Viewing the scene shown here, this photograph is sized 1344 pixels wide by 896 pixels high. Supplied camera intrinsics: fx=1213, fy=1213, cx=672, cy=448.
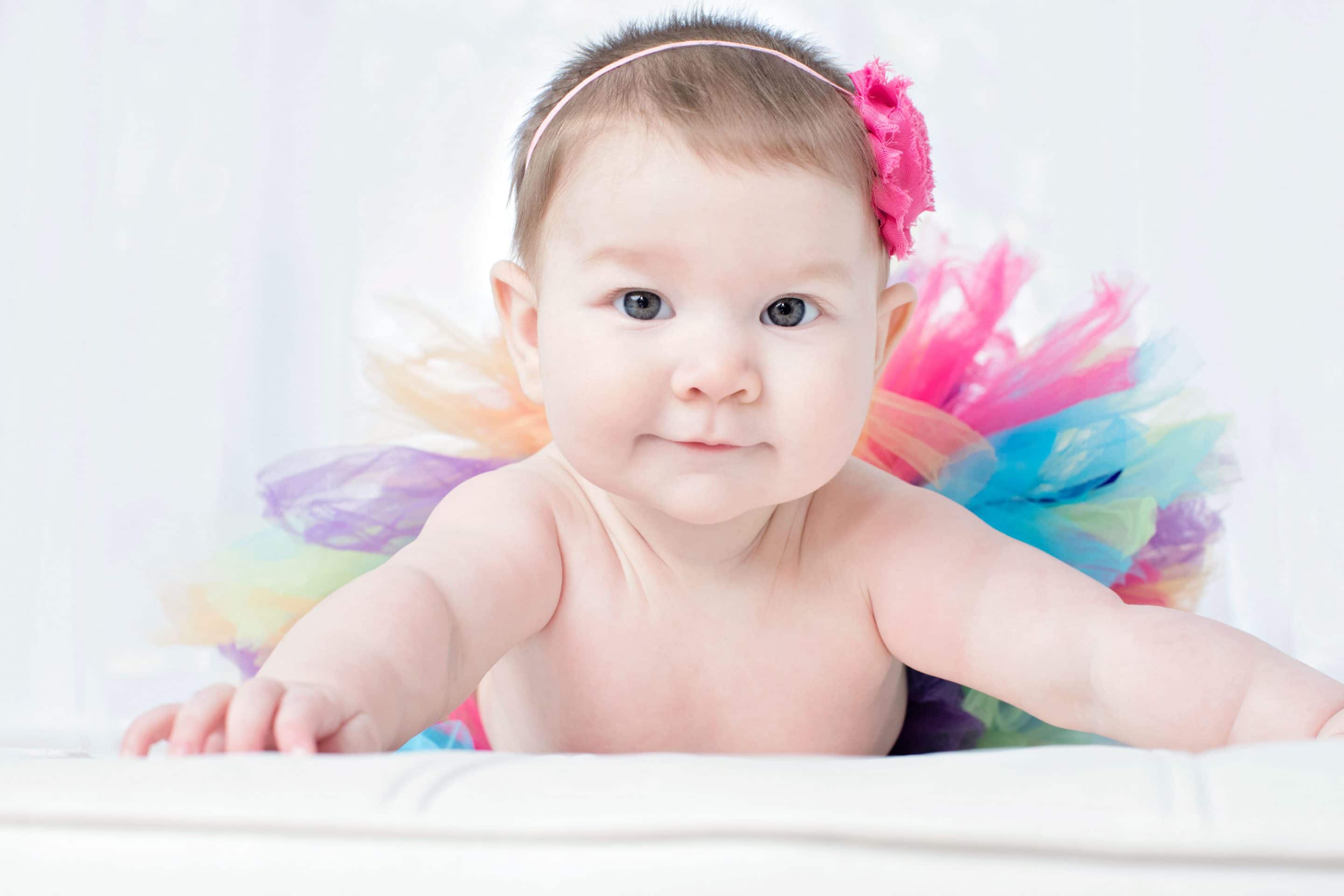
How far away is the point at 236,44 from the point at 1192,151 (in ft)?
5.59

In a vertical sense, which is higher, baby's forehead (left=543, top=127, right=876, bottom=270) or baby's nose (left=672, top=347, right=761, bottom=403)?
baby's forehead (left=543, top=127, right=876, bottom=270)

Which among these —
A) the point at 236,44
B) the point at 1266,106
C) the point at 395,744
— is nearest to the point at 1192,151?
the point at 1266,106

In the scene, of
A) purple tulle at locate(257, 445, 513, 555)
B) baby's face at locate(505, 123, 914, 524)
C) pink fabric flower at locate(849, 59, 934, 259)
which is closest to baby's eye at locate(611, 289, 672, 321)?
baby's face at locate(505, 123, 914, 524)

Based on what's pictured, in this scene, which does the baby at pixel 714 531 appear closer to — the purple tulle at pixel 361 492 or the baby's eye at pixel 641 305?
the baby's eye at pixel 641 305

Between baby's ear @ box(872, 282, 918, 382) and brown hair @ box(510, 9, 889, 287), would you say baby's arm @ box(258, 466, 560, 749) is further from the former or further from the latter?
baby's ear @ box(872, 282, 918, 382)

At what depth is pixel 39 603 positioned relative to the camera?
5.89ft

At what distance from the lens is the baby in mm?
857

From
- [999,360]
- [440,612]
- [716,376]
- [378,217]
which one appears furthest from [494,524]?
[378,217]

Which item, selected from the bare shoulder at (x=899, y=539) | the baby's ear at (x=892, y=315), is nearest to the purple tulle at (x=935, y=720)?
the bare shoulder at (x=899, y=539)

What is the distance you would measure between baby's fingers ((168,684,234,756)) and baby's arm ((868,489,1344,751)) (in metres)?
0.61

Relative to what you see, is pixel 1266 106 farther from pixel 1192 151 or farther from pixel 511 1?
pixel 511 1

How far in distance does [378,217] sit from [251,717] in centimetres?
171

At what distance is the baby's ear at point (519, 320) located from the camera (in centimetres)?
109

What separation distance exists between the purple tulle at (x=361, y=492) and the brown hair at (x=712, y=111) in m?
0.41
